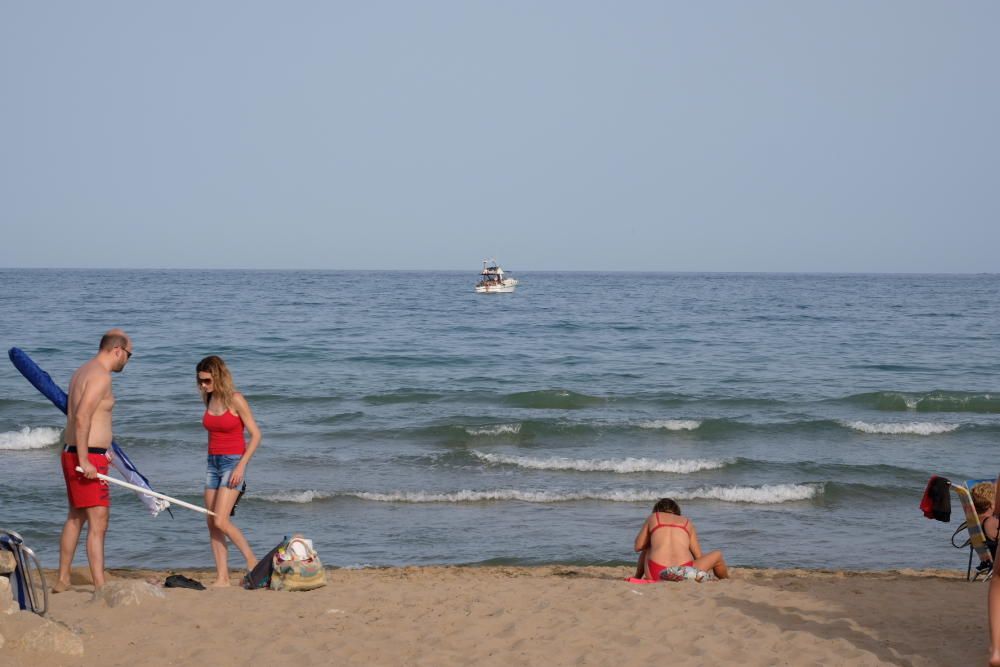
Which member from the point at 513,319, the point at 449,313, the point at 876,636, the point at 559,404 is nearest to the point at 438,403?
the point at 559,404

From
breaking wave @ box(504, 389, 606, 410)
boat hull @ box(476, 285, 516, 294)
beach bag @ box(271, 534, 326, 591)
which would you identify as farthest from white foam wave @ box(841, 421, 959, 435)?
boat hull @ box(476, 285, 516, 294)

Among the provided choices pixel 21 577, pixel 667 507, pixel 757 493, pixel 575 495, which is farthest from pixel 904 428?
pixel 21 577

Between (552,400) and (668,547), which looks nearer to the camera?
(668,547)

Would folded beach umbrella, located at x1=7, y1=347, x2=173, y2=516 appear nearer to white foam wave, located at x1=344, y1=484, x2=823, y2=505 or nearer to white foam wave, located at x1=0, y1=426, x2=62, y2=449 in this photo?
white foam wave, located at x1=344, y1=484, x2=823, y2=505

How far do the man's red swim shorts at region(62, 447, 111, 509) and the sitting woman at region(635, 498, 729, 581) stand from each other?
3800 millimetres

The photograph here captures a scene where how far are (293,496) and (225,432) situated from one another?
445 centimetres

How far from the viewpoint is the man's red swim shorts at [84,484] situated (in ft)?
20.5

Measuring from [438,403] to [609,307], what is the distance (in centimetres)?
3400

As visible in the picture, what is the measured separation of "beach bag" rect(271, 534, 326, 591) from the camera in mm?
6836

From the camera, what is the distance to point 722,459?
1327cm

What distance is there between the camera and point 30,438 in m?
13.9

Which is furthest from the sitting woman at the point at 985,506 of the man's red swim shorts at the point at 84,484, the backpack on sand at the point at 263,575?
the man's red swim shorts at the point at 84,484

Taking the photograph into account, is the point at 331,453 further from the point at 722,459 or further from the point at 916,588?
the point at 916,588

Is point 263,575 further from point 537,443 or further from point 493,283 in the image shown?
point 493,283
